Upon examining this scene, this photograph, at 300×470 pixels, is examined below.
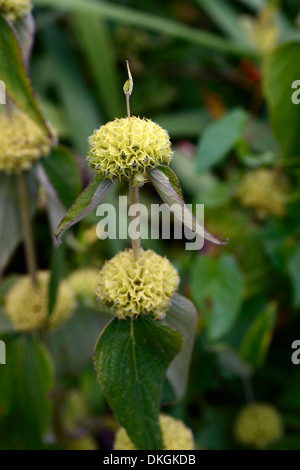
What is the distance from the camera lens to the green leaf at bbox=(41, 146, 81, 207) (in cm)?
46

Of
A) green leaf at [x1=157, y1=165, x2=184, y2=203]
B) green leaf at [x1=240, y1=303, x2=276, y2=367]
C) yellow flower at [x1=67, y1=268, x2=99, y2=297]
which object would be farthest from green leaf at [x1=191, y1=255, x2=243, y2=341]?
green leaf at [x1=157, y1=165, x2=184, y2=203]

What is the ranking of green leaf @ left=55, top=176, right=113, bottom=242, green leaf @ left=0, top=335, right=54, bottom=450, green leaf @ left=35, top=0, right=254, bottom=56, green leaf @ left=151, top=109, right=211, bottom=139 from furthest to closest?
green leaf @ left=151, top=109, right=211, bottom=139
green leaf @ left=35, top=0, right=254, bottom=56
green leaf @ left=0, top=335, right=54, bottom=450
green leaf @ left=55, top=176, right=113, bottom=242

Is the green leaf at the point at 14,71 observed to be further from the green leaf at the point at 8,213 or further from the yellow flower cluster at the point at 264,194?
the yellow flower cluster at the point at 264,194

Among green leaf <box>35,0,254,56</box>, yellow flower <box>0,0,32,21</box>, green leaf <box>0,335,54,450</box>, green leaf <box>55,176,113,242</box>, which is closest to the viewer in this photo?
green leaf <box>55,176,113,242</box>

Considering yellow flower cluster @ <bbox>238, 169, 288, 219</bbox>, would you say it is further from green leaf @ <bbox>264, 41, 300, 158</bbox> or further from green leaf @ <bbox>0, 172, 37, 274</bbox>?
green leaf @ <bbox>0, 172, 37, 274</bbox>

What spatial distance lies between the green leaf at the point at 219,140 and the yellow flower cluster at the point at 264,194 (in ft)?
0.28

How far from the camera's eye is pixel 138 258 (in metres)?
0.36

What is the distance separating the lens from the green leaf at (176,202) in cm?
29

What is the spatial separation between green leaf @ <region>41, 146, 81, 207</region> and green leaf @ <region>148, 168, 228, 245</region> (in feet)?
0.56

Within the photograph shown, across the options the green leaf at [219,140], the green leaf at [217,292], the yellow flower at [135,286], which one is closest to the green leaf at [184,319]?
the yellow flower at [135,286]

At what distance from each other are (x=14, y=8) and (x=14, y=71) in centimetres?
6

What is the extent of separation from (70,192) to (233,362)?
314 mm

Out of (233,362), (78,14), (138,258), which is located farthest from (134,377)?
(78,14)
